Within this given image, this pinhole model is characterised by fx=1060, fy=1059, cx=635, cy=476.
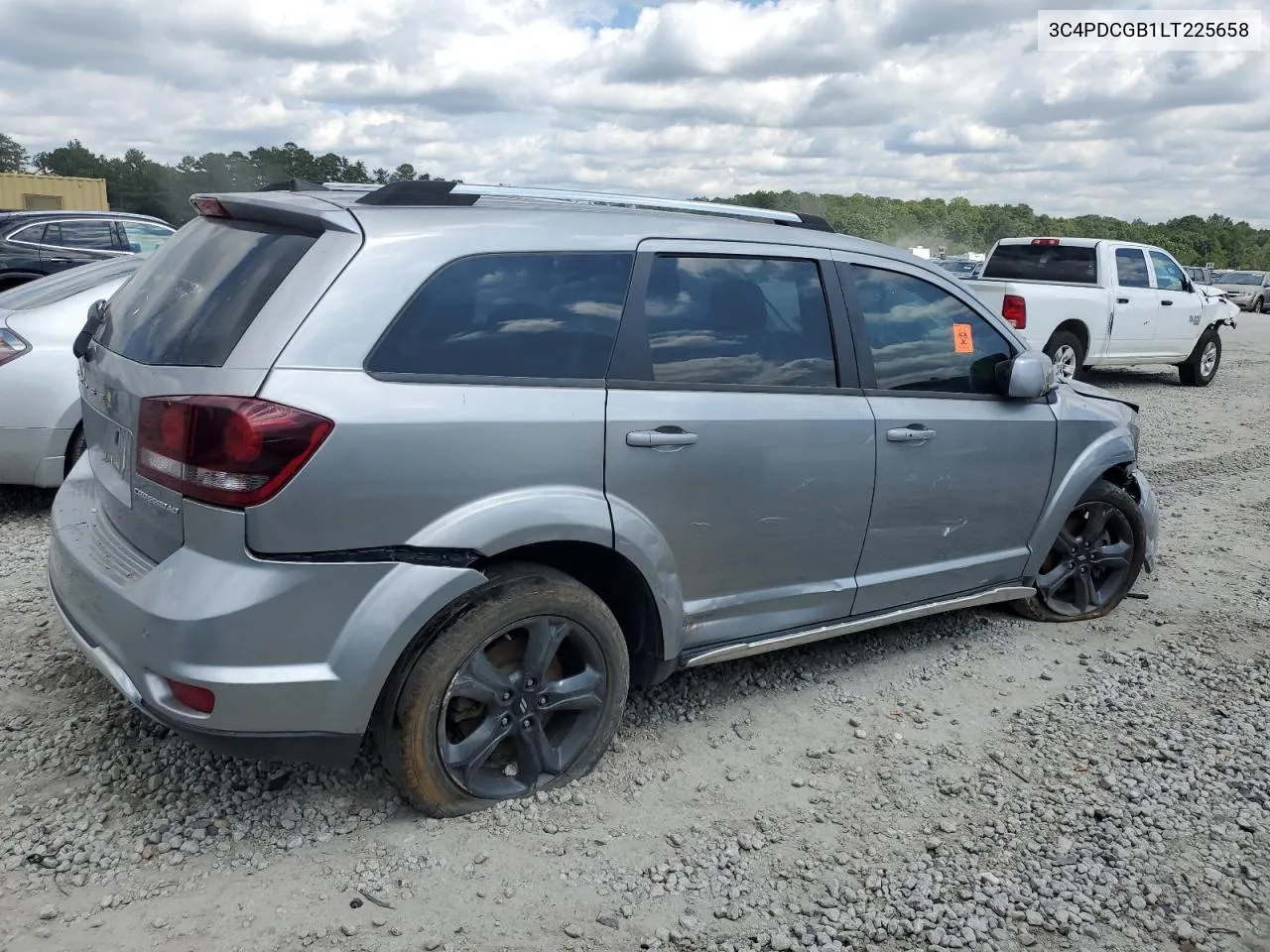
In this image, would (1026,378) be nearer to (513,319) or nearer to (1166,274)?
(513,319)

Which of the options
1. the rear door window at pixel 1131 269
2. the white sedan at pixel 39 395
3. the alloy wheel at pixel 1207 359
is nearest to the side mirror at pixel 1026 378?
the white sedan at pixel 39 395

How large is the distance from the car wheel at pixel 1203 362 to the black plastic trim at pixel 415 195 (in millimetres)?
13778

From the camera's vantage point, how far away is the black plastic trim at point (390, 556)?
2671 mm

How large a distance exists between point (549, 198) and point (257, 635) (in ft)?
5.49

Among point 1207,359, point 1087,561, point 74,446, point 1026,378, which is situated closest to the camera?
point 1026,378

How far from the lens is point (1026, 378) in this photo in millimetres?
4281

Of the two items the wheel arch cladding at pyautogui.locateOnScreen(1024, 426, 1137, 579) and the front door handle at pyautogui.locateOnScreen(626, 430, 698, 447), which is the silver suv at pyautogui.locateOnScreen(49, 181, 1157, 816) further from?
the wheel arch cladding at pyautogui.locateOnScreen(1024, 426, 1137, 579)

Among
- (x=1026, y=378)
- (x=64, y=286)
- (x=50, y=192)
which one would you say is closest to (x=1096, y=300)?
(x=1026, y=378)

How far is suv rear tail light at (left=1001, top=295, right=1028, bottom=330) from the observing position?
11.8 m

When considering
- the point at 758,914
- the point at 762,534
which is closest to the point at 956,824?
the point at 758,914

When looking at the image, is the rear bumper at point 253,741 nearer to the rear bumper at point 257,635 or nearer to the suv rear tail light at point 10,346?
the rear bumper at point 257,635

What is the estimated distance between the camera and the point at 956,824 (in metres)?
3.27

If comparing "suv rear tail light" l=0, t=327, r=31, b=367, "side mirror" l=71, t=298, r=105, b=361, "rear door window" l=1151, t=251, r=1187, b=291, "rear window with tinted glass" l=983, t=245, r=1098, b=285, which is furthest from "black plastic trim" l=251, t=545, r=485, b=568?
"rear door window" l=1151, t=251, r=1187, b=291

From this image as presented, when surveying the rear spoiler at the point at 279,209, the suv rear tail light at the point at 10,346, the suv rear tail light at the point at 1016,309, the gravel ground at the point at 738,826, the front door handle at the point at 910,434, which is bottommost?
the gravel ground at the point at 738,826
